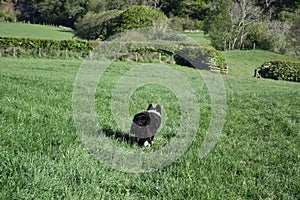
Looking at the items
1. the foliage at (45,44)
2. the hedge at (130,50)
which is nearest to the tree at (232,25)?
the hedge at (130,50)

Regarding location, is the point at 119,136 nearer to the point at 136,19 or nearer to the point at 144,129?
the point at 144,129

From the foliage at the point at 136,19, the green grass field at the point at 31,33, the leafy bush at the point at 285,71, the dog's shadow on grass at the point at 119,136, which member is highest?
the foliage at the point at 136,19

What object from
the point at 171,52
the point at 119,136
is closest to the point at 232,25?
the point at 171,52

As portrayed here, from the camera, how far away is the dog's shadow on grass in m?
3.98

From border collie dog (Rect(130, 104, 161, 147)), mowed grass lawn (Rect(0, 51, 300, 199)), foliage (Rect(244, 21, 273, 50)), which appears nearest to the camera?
mowed grass lawn (Rect(0, 51, 300, 199))

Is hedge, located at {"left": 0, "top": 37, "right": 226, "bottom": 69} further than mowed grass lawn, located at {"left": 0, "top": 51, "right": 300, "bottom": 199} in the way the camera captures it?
Yes

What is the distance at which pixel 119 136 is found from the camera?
165 inches

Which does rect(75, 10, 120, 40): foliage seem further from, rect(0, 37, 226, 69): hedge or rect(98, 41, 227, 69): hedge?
rect(98, 41, 227, 69): hedge

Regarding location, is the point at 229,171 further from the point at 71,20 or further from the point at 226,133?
the point at 71,20

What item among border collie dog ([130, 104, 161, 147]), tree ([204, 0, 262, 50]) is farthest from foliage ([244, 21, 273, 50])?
border collie dog ([130, 104, 161, 147])

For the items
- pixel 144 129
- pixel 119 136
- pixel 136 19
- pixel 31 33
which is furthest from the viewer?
pixel 31 33

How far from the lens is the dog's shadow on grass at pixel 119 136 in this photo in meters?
3.98

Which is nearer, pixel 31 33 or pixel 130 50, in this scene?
pixel 130 50

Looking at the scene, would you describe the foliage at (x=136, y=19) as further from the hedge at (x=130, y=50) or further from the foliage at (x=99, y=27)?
the hedge at (x=130, y=50)
